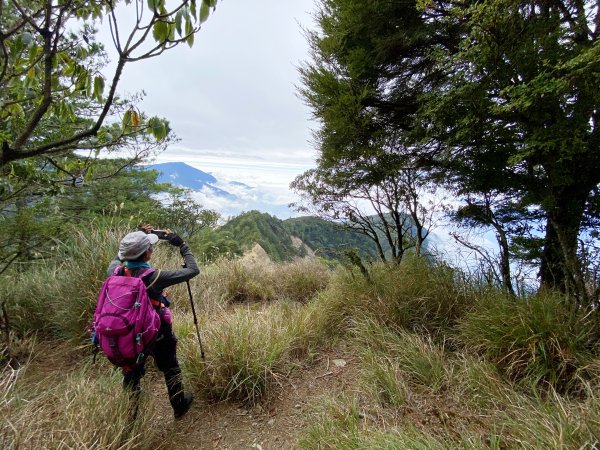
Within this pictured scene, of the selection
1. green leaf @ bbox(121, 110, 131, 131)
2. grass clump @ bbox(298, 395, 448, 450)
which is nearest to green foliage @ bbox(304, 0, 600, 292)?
grass clump @ bbox(298, 395, 448, 450)

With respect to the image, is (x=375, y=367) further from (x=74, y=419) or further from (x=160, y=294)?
(x=74, y=419)

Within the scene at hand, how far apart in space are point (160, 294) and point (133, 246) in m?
0.54

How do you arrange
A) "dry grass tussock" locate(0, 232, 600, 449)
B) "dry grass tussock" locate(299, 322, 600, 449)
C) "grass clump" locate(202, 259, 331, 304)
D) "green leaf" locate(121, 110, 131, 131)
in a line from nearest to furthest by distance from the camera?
1. "green leaf" locate(121, 110, 131, 131)
2. "dry grass tussock" locate(299, 322, 600, 449)
3. "dry grass tussock" locate(0, 232, 600, 449)
4. "grass clump" locate(202, 259, 331, 304)

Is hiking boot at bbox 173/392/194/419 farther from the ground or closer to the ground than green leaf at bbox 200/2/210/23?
closer to the ground

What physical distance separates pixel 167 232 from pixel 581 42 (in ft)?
15.8

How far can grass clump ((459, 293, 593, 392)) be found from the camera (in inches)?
107

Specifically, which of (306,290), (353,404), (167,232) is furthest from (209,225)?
(353,404)

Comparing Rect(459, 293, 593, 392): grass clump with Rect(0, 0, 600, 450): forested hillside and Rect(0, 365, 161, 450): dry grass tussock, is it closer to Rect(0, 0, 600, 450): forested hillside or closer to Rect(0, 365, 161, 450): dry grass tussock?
Rect(0, 0, 600, 450): forested hillside

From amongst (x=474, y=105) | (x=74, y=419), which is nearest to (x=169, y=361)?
(x=74, y=419)

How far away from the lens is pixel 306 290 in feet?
24.1

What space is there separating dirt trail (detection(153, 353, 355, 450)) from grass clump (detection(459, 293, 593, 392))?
4.82ft

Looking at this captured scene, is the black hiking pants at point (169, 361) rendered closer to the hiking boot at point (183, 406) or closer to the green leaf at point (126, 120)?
the hiking boot at point (183, 406)

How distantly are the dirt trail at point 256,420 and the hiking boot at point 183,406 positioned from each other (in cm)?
7

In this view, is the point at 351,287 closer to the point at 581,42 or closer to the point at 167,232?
the point at 167,232
